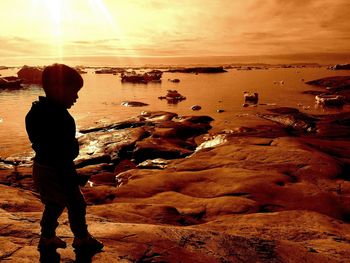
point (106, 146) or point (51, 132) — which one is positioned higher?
point (51, 132)

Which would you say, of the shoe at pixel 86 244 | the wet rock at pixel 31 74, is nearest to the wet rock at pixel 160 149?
the shoe at pixel 86 244

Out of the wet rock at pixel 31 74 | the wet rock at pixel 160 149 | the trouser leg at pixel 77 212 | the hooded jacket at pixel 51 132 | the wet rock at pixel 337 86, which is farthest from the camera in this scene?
the wet rock at pixel 31 74

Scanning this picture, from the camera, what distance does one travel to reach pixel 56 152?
155 inches

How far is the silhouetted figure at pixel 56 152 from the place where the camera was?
3.87 metres

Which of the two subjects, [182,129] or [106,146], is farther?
[182,129]

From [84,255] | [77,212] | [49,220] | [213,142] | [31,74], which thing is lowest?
[213,142]

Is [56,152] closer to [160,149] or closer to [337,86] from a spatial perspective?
[160,149]

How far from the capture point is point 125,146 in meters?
16.1

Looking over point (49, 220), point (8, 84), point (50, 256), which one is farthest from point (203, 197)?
point (8, 84)

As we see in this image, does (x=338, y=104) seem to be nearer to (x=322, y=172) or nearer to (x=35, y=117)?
(x=322, y=172)

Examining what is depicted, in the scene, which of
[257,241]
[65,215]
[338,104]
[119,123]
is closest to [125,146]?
[119,123]

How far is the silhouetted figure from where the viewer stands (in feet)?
12.7

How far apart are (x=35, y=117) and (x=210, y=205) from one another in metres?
5.61

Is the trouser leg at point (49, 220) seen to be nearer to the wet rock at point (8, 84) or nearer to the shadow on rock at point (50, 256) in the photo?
the shadow on rock at point (50, 256)
